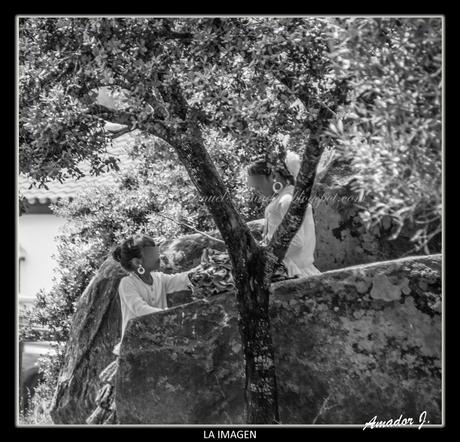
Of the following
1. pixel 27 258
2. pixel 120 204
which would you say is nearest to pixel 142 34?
pixel 120 204

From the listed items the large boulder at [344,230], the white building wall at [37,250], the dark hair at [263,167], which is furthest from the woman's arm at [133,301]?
the white building wall at [37,250]

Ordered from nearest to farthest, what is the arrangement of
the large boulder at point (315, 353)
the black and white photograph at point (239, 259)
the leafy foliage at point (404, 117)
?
the leafy foliage at point (404, 117) → the black and white photograph at point (239, 259) → the large boulder at point (315, 353)

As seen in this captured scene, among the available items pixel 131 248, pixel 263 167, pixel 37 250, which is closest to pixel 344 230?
pixel 263 167

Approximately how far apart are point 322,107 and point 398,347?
1.80m

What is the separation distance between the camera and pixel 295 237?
22.4 ft

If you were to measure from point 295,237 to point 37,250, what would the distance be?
8903 mm

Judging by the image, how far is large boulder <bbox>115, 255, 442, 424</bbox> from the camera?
241 inches

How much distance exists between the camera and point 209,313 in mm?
6719

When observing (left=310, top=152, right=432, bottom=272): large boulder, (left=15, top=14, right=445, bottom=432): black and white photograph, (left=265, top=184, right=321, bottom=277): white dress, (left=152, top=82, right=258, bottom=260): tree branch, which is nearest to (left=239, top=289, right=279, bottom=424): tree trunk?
(left=15, top=14, right=445, bottom=432): black and white photograph

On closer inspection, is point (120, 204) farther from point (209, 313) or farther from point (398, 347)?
point (398, 347)

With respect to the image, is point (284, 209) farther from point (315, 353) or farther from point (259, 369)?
point (259, 369)

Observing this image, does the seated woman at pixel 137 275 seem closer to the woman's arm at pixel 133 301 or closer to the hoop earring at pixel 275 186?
the woman's arm at pixel 133 301

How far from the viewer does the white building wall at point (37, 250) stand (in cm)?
1441

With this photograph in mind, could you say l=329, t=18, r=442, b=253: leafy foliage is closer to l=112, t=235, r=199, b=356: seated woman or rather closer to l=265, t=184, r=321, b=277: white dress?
l=265, t=184, r=321, b=277: white dress
